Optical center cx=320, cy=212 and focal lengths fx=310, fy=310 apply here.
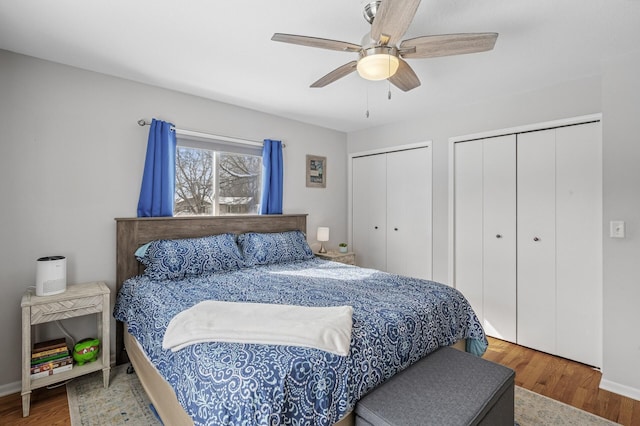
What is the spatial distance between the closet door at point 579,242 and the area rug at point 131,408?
889mm

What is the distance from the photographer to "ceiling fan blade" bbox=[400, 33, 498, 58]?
5.34ft

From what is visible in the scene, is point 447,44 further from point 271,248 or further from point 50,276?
point 50,276

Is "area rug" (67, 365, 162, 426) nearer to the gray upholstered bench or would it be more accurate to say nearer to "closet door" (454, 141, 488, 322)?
the gray upholstered bench

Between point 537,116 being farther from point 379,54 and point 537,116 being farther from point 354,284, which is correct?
point 354,284

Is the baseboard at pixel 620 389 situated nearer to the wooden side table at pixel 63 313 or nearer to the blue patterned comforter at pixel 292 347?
the blue patterned comforter at pixel 292 347

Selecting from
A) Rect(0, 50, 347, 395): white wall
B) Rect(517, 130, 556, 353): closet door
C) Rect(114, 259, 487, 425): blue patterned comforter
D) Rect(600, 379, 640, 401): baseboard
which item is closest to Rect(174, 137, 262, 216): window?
Rect(0, 50, 347, 395): white wall

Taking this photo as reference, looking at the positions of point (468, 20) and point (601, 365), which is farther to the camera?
point (601, 365)

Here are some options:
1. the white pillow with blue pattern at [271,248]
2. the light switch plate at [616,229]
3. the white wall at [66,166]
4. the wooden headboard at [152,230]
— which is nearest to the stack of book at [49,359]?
the white wall at [66,166]

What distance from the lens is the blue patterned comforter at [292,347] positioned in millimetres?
1206

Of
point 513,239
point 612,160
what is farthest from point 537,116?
point 513,239

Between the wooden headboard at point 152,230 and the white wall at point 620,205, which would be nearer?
the white wall at point 620,205

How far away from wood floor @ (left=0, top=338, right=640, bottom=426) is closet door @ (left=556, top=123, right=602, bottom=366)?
25cm

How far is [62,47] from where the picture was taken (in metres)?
2.25

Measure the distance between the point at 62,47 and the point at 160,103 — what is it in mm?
821
